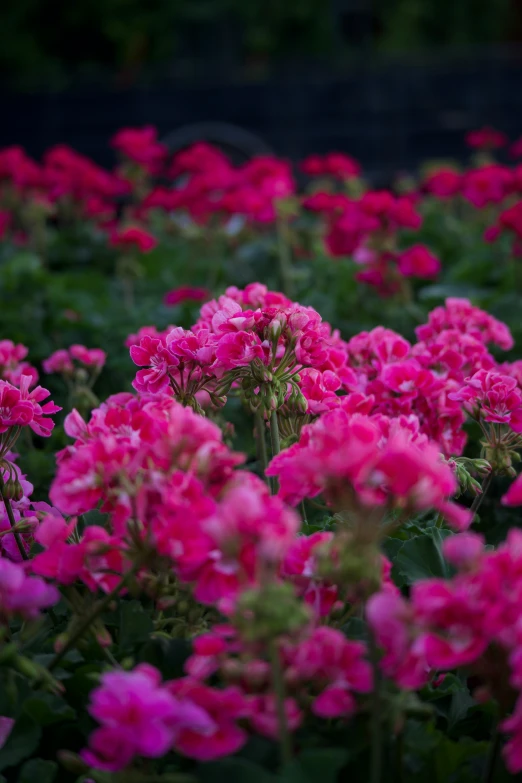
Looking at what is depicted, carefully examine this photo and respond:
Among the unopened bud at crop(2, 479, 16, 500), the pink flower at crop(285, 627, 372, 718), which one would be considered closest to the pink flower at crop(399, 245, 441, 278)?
the unopened bud at crop(2, 479, 16, 500)

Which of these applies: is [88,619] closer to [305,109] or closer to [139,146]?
[139,146]

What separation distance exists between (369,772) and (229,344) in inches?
24.6

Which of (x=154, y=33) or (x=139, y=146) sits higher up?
(x=154, y=33)

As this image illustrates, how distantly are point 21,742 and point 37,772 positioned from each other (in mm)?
48

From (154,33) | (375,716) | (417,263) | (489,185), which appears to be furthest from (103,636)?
(154,33)

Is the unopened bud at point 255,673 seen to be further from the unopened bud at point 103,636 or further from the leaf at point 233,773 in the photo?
the unopened bud at point 103,636

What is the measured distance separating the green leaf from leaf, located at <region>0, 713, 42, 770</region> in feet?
0.06

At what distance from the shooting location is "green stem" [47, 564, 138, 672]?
115cm

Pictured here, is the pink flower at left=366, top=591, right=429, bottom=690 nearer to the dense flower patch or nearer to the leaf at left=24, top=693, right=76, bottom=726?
the dense flower patch

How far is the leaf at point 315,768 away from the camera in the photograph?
978 millimetres

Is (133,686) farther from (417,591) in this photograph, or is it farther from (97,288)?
(97,288)

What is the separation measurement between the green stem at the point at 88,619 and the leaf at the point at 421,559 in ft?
1.55

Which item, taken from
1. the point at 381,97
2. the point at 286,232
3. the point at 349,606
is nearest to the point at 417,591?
the point at 349,606

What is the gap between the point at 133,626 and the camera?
1321 millimetres
